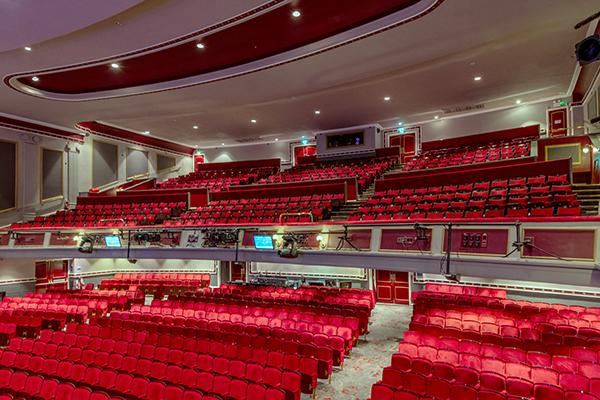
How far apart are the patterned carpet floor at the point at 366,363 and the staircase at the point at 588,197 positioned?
14.3ft

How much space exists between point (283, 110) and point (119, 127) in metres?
7.08

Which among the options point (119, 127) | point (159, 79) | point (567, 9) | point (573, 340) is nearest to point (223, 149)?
point (119, 127)

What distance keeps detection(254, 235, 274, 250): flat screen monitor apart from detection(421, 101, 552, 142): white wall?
1007cm

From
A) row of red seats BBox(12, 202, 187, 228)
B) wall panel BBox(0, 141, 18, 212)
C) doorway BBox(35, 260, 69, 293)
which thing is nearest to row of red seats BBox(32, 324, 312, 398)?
row of red seats BBox(12, 202, 187, 228)

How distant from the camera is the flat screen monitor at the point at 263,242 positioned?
8219 mm

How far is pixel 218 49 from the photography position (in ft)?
28.7

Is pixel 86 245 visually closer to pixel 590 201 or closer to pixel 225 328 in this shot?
pixel 225 328

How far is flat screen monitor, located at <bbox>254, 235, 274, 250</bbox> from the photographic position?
324 inches

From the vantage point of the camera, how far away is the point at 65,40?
7.67m

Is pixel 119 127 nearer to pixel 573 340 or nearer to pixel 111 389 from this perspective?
pixel 111 389

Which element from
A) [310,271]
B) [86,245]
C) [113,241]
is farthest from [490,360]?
[86,245]

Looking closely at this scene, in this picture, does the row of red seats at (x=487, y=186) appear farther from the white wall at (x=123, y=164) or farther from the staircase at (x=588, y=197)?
the white wall at (x=123, y=164)

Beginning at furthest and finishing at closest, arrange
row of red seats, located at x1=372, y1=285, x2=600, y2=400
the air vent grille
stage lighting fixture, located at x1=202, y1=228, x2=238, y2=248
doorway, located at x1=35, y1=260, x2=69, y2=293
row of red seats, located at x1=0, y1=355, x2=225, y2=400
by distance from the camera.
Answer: the air vent grille → doorway, located at x1=35, y1=260, x2=69, y2=293 → stage lighting fixture, located at x1=202, y1=228, x2=238, y2=248 → row of red seats, located at x1=0, y1=355, x2=225, y2=400 → row of red seats, located at x1=372, y1=285, x2=600, y2=400

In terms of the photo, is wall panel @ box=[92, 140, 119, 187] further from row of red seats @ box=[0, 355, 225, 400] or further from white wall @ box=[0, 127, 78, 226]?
row of red seats @ box=[0, 355, 225, 400]
